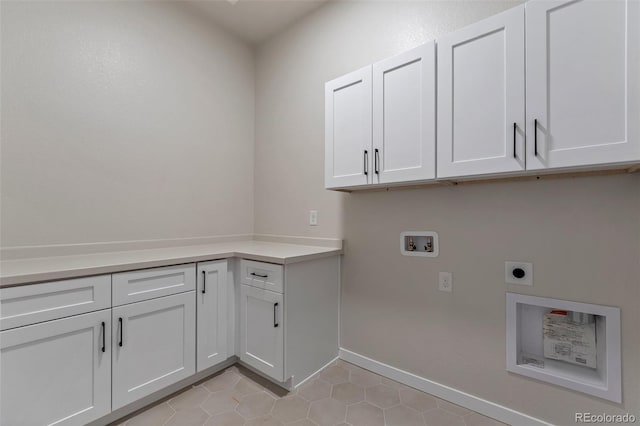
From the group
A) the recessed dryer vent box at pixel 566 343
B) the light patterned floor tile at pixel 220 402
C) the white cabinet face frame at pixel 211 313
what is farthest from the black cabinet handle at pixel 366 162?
the light patterned floor tile at pixel 220 402

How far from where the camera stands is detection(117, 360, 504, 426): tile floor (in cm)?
147

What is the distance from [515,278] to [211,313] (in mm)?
1879

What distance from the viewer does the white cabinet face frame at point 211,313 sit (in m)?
1.78

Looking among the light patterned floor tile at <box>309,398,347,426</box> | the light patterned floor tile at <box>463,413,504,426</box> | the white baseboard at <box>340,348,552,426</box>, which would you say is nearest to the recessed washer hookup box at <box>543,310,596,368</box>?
the white baseboard at <box>340,348,552,426</box>

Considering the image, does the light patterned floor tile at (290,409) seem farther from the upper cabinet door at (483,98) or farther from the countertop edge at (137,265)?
the upper cabinet door at (483,98)

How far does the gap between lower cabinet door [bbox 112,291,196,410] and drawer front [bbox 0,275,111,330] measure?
13 centimetres

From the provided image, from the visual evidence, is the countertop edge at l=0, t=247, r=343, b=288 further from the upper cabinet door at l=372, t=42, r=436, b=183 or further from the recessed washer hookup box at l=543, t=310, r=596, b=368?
the recessed washer hookup box at l=543, t=310, r=596, b=368

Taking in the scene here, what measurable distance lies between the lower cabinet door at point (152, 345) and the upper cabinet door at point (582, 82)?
207 centimetres

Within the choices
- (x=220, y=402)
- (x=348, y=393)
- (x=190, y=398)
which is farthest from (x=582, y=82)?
(x=190, y=398)

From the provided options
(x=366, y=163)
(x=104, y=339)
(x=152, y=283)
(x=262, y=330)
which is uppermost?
(x=366, y=163)

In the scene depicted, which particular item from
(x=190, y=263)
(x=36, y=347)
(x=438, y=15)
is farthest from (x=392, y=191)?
(x=36, y=347)

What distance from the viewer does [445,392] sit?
5.38ft

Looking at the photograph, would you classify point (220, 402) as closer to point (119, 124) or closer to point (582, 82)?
point (119, 124)

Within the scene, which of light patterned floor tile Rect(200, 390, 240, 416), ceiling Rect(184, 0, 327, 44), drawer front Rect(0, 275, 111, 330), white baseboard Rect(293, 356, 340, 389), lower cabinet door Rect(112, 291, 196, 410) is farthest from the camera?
ceiling Rect(184, 0, 327, 44)
